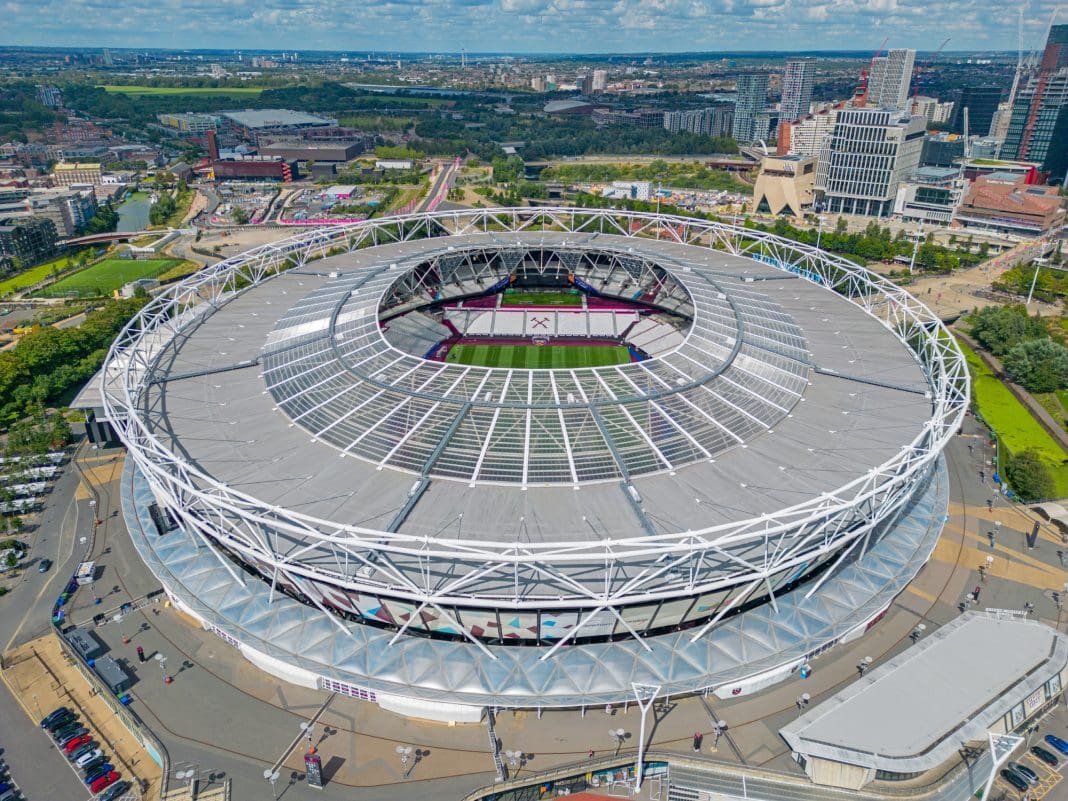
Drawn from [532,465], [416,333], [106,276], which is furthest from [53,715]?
[106,276]

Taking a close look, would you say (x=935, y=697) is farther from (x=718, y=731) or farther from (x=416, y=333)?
(x=416, y=333)

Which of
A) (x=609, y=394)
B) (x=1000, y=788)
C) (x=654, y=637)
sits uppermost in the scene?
(x=609, y=394)

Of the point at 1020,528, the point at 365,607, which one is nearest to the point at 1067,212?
the point at 1020,528

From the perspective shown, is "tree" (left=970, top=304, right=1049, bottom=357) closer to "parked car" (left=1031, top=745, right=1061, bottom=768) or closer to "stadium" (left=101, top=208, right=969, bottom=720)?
"stadium" (left=101, top=208, right=969, bottom=720)

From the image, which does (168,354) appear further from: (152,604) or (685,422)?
(685,422)

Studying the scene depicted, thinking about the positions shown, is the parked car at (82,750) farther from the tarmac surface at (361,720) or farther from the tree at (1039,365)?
the tree at (1039,365)

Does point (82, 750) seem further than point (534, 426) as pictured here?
No
